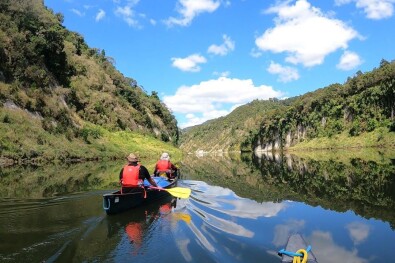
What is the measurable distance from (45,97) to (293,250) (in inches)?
1500

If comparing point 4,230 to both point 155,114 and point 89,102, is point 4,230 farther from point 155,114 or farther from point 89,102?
point 155,114

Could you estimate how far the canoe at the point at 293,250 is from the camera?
6.56 metres

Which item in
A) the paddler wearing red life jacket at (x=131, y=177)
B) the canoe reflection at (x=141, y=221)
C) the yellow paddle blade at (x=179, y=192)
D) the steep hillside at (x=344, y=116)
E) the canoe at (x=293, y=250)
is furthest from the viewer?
the steep hillside at (x=344, y=116)

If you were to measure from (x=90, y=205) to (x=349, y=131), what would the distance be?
8274 cm

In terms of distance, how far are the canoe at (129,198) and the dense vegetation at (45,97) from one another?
18.8 meters

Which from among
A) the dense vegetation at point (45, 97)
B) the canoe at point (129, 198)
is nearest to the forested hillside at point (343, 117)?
the dense vegetation at point (45, 97)

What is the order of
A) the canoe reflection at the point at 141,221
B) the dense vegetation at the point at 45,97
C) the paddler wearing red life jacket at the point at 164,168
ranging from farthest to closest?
the dense vegetation at the point at 45,97 < the paddler wearing red life jacket at the point at 164,168 < the canoe reflection at the point at 141,221

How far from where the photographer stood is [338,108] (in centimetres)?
9681

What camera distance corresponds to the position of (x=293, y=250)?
7.25m

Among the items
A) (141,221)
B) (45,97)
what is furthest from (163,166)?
(45,97)

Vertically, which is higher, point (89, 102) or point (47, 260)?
point (89, 102)

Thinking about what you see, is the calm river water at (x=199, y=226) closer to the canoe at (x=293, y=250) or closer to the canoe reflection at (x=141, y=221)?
the canoe reflection at (x=141, y=221)

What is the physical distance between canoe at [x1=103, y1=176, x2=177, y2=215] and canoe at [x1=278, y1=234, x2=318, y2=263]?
5.62m

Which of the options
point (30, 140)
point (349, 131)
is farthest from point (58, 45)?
point (349, 131)
